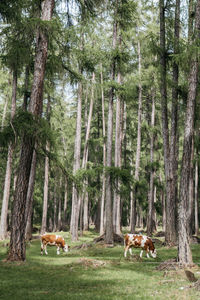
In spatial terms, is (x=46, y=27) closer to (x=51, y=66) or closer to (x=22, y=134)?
(x=51, y=66)

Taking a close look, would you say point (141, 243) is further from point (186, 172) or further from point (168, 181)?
point (168, 181)

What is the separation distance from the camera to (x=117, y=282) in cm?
774

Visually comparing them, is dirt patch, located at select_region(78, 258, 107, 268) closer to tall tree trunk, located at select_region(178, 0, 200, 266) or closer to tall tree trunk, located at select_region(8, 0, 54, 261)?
tall tree trunk, located at select_region(8, 0, 54, 261)

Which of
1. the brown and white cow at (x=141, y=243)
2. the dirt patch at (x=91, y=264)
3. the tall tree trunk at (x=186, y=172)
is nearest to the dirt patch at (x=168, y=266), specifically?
the tall tree trunk at (x=186, y=172)

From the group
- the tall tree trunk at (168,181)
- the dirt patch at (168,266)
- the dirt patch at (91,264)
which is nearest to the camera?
the dirt patch at (168,266)

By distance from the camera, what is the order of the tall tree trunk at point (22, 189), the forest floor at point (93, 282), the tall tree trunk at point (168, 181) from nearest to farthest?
the forest floor at point (93, 282), the tall tree trunk at point (22, 189), the tall tree trunk at point (168, 181)

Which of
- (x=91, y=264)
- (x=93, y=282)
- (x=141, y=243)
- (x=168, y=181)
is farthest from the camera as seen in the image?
(x=168, y=181)

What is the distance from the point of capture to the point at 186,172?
10211 mm

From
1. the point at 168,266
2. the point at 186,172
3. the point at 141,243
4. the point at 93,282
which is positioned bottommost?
the point at 93,282

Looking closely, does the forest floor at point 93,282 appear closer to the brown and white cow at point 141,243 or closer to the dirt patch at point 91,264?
the dirt patch at point 91,264

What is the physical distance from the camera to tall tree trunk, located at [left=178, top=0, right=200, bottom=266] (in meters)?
9.78

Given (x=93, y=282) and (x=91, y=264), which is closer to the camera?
(x=93, y=282)

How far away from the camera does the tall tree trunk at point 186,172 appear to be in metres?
9.78

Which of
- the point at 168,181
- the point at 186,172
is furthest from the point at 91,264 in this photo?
the point at 168,181
